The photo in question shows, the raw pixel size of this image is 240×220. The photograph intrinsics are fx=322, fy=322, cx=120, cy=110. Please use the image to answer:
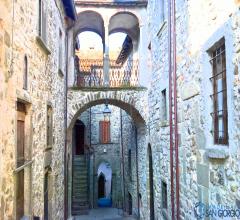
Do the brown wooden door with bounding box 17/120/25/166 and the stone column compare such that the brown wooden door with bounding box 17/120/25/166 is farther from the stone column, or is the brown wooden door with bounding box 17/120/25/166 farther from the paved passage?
the paved passage

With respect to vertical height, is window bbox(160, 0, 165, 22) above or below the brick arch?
above

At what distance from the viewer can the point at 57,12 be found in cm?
790

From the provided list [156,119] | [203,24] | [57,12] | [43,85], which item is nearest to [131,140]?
[156,119]

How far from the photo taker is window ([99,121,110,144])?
18.7 meters

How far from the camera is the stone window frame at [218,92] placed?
4.18 m

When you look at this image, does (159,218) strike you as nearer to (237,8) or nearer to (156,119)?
(156,119)

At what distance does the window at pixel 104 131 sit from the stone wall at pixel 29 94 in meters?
10.4

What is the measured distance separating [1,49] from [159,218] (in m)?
6.56

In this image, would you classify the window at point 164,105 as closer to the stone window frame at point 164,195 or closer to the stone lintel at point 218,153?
the stone window frame at point 164,195

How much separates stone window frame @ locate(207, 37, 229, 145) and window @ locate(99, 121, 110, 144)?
47.1 feet

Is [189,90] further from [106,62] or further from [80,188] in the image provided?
[80,188]

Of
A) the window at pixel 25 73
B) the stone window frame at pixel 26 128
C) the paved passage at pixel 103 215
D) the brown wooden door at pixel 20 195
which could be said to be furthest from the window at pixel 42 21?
the paved passage at pixel 103 215

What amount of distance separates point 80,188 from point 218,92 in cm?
1274

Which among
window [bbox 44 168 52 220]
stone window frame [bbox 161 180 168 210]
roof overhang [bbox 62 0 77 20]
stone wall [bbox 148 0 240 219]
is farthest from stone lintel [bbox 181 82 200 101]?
roof overhang [bbox 62 0 77 20]
